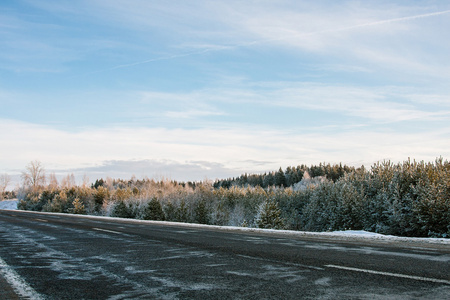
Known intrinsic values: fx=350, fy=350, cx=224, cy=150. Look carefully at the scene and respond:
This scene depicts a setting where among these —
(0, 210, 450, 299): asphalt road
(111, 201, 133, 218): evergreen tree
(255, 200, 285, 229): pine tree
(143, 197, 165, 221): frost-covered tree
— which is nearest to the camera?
(0, 210, 450, 299): asphalt road

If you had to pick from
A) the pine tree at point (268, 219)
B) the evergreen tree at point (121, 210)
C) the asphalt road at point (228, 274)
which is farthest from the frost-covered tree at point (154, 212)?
the asphalt road at point (228, 274)

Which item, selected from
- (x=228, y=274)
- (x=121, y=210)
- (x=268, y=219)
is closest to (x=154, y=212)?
(x=121, y=210)

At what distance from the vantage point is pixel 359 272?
19.0ft

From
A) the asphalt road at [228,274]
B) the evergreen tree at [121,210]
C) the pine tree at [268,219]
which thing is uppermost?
the asphalt road at [228,274]

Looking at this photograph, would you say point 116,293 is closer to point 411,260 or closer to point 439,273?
Answer: point 439,273

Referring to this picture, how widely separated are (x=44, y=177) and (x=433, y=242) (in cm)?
13886

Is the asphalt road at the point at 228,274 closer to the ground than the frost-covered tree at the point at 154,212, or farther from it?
farther from it

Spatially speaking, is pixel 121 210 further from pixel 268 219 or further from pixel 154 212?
pixel 268 219

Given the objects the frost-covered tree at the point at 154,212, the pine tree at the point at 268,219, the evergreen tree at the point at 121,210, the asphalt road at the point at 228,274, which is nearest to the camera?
the asphalt road at the point at 228,274

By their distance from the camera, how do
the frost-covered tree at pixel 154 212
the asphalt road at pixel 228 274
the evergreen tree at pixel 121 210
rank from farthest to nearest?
the evergreen tree at pixel 121 210, the frost-covered tree at pixel 154 212, the asphalt road at pixel 228 274

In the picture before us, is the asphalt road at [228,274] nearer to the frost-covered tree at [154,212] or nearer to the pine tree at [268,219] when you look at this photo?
the pine tree at [268,219]

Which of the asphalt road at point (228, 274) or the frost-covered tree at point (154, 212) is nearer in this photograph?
the asphalt road at point (228, 274)

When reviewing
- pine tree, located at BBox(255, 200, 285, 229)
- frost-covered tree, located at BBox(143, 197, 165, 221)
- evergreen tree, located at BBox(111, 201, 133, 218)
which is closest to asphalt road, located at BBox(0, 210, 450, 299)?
pine tree, located at BBox(255, 200, 285, 229)

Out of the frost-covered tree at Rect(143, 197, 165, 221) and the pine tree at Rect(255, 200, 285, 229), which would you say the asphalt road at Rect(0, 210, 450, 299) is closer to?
the pine tree at Rect(255, 200, 285, 229)
